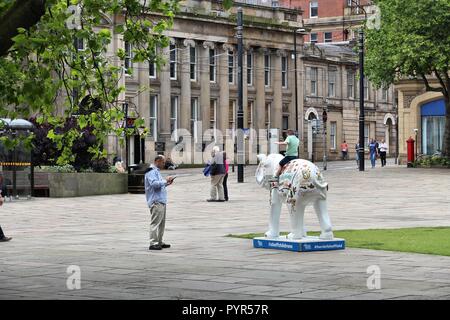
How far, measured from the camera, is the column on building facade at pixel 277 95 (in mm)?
88562

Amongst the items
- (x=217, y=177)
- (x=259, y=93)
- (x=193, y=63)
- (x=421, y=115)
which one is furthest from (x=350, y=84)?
(x=217, y=177)

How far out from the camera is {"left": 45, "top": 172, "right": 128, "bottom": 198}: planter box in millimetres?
40188

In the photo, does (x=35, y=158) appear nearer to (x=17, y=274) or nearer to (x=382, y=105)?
(x=17, y=274)

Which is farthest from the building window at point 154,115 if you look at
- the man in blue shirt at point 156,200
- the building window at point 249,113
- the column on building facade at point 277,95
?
the man in blue shirt at point 156,200

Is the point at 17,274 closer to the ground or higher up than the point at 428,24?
closer to the ground

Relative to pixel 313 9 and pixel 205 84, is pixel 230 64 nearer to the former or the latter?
pixel 205 84

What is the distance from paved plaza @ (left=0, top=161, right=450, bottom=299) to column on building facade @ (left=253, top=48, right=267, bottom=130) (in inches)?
1960

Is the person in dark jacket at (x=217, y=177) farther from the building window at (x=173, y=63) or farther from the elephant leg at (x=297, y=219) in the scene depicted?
the building window at (x=173, y=63)

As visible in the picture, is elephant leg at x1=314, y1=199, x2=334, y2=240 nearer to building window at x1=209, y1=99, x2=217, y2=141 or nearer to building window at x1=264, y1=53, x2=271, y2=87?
building window at x1=209, y1=99, x2=217, y2=141

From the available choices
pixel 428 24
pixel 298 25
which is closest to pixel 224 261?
pixel 428 24

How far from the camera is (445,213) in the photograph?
29.9m

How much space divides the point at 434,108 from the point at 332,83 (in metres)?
30.1

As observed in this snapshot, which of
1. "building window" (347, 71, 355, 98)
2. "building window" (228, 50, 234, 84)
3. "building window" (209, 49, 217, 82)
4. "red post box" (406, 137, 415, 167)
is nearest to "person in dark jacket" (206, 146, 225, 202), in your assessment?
"red post box" (406, 137, 415, 167)

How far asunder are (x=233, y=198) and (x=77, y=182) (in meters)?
6.10
